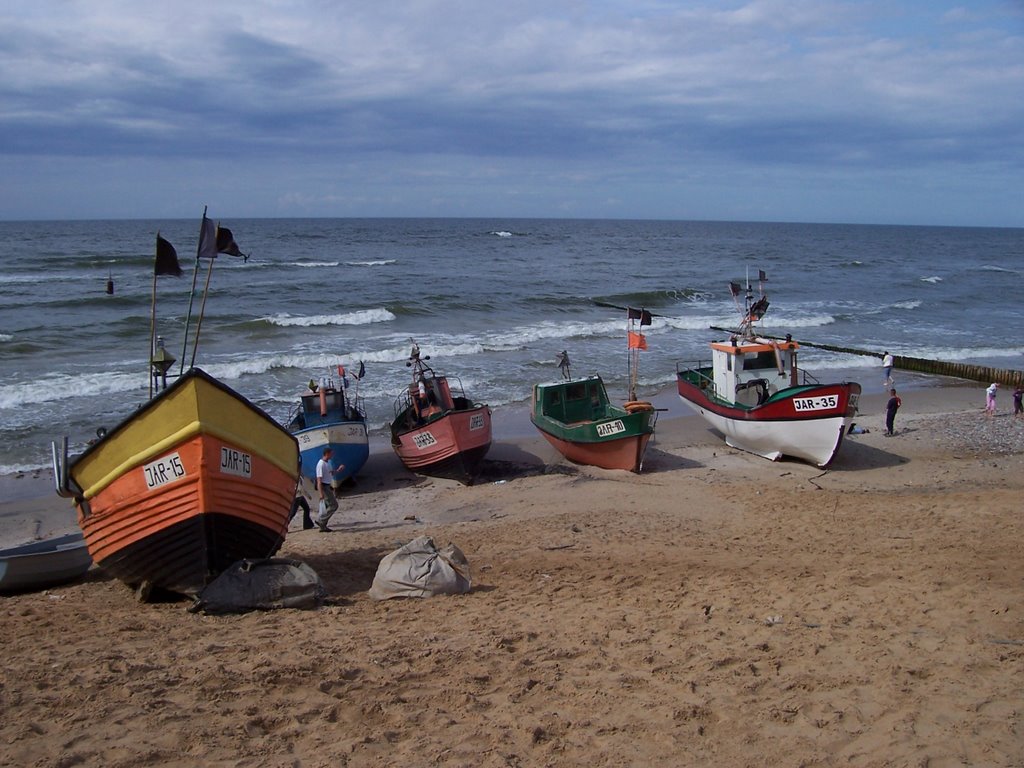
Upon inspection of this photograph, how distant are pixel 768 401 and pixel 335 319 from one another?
25500mm

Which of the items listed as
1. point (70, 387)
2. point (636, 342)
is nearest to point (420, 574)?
point (636, 342)

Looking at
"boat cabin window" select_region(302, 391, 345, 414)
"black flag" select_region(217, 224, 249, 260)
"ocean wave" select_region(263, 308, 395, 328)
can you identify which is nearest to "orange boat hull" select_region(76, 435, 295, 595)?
"black flag" select_region(217, 224, 249, 260)

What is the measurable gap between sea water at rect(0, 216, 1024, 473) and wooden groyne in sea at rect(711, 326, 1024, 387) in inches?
36.9

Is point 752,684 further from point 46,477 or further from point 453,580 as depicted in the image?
point 46,477

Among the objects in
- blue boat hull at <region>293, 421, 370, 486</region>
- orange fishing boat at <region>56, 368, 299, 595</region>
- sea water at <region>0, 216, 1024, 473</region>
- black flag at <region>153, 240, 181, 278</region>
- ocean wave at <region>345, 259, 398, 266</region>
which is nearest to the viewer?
orange fishing boat at <region>56, 368, 299, 595</region>

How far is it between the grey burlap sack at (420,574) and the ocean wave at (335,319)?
29.5 metres

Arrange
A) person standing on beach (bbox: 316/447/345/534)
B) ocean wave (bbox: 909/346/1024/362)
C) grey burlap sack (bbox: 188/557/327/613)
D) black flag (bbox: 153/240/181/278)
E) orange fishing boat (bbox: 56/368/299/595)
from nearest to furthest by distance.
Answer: grey burlap sack (bbox: 188/557/327/613) → orange fishing boat (bbox: 56/368/299/595) → black flag (bbox: 153/240/181/278) → person standing on beach (bbox: 316/447/345/534) → ocean wave (bbox: 909/346/1024/362)

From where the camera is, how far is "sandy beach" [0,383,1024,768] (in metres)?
5.66

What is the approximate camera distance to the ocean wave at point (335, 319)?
3803cm

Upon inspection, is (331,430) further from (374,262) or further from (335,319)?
(374,262)

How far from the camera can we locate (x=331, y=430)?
1656 cm

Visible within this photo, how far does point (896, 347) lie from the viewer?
113 feet

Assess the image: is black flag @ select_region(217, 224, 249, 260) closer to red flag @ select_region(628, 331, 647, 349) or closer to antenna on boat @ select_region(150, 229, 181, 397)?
antenna on boat @ select_region(150, 229, 181, 397)

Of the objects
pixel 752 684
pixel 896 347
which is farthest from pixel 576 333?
pixel 752 684
